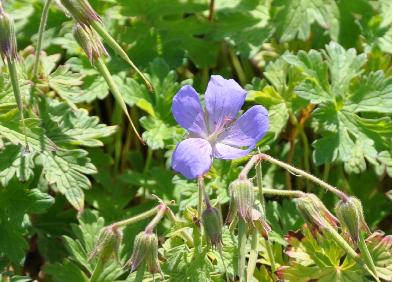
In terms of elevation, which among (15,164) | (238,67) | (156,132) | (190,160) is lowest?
(238,67)

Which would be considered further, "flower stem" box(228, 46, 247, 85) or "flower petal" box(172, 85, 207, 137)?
"flower stem" box(228, 46, 247, 85)

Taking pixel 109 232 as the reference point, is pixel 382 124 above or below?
below

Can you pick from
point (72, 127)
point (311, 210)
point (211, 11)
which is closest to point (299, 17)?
point (211, 11)

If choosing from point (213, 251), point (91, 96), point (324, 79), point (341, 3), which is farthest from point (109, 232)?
point (341, 3)

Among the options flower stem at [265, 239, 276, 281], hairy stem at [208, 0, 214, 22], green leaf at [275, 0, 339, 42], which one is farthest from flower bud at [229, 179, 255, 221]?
hairy stem at [208, 0, 214, 22]

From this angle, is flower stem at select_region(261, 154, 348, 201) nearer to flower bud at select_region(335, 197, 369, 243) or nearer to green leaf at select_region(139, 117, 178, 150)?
flower bud at select_region(335, 197, 369, 243)

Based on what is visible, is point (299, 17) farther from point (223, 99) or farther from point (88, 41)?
point (88, 41)

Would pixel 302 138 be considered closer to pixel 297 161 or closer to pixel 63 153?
pixel 297 161
